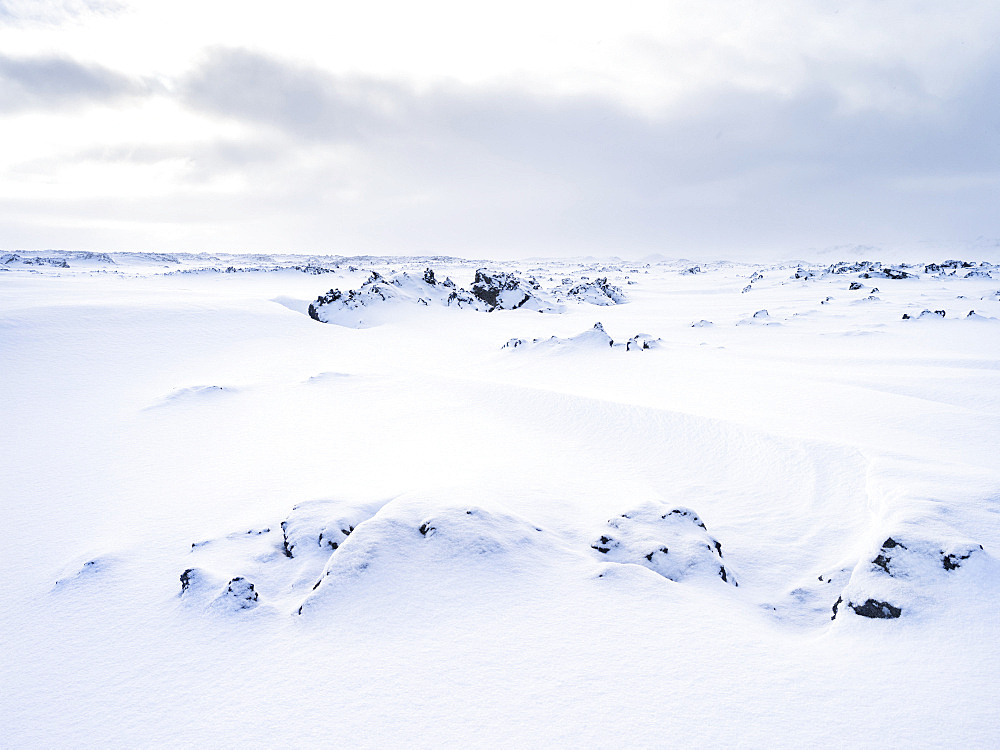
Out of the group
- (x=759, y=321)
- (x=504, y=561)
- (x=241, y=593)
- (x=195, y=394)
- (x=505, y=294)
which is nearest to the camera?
(x=241, y=593)

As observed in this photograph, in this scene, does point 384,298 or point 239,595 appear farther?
point 384,298

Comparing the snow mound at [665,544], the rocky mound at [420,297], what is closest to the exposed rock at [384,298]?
the rocky mound at [420,297]

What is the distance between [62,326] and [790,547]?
40.3 feet

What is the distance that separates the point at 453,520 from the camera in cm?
304

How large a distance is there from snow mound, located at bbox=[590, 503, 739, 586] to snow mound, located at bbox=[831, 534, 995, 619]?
2.02 ft

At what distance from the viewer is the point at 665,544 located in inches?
122

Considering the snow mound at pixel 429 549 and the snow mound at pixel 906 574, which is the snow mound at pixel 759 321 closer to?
the snow mound at pixel 906 574

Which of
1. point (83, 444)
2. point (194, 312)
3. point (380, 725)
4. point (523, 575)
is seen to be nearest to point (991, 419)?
point (523, 575)

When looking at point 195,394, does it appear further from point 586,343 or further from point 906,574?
point 906,574

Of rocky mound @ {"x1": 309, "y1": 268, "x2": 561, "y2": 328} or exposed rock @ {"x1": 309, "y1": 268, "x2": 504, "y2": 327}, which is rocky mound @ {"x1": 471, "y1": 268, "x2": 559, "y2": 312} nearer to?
rocky mound @ {"x1": 309, "y1": 268, "x2": 561, "y2": 328}

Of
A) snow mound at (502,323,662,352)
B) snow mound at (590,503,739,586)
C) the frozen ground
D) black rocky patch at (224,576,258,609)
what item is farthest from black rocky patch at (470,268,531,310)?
black rocky patch at (224,576,258,609)

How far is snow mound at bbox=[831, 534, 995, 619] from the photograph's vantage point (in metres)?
2.53

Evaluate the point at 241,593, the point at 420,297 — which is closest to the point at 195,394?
the point at 241,593

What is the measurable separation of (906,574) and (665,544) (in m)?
1.20
